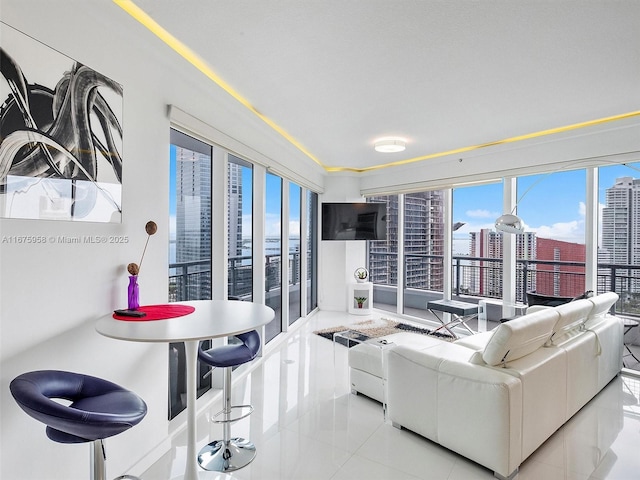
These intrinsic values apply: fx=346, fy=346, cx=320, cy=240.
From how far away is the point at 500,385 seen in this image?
192cm

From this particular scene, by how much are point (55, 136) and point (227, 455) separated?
6.54 ft

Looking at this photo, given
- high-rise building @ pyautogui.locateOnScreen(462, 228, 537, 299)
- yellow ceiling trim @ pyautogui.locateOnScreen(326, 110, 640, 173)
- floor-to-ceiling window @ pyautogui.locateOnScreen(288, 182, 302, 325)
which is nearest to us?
yellow ceiling trim @ pyautogui.locateOnScreen(326, 110, 640, 173)

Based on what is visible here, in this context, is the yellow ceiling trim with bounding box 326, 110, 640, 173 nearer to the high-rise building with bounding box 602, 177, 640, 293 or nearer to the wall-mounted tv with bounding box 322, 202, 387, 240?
the wall-mounted tv with bounding box 322, 202, 387, 240

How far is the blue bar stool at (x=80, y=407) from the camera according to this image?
1162 millimetres

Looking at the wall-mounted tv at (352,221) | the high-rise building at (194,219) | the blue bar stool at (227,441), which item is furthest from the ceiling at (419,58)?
the wall-mounted tv at (352,221)

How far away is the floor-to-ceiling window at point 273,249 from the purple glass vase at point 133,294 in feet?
7.25

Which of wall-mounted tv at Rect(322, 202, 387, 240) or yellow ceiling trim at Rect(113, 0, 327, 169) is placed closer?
yellow ceiling trim at Rect(113, 0, 327, 169)

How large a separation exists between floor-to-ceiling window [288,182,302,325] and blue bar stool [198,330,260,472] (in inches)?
105

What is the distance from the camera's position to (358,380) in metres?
3.04

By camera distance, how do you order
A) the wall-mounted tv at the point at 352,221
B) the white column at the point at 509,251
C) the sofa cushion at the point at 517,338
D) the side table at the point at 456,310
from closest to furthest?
the sofa cushion at the point at 517,338 → the side table at the point at 456,310 → the white column at the point at 509,251 → the wall-mounted tv at the point at 352,221

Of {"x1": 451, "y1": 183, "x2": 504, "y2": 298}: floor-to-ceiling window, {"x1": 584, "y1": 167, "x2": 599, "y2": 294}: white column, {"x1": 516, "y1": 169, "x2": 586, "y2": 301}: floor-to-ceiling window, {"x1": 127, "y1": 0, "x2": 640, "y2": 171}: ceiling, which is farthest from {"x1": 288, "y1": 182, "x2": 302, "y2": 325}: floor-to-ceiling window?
{"x1": 584, "y1": 167, "x2": 599, "y2": 294}: white column

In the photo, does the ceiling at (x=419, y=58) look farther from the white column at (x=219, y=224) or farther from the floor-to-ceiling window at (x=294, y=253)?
the floor-to-ceiling window at (x=294, y=253)

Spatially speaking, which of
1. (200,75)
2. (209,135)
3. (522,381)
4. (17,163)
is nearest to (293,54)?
(200,75)

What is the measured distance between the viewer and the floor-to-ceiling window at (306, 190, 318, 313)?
6207 mm
